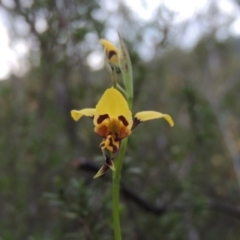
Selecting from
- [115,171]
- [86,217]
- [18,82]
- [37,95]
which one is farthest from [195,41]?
[115,171]

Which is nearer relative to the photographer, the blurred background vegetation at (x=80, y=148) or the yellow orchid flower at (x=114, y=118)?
the yellow orchid flower at (x=114, y=118)

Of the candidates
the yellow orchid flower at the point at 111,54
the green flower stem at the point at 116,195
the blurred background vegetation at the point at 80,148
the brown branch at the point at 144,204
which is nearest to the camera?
the green flower stem at the point at 116,195

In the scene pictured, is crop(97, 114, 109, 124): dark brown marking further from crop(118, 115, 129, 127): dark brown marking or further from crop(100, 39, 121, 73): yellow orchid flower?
crop(100, 39, 121, 73): yellow orchid flower

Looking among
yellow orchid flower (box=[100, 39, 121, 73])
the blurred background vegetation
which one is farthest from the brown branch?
yellow orchid flower (box=[100, 39, 121, 73])

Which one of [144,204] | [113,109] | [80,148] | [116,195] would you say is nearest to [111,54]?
[113,109]

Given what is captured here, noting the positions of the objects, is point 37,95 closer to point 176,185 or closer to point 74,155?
point 74,155

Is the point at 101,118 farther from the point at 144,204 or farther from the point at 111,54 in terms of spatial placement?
the point at 144,204

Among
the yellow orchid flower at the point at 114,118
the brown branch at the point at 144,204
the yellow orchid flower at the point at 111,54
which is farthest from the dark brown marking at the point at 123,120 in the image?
the brown branch at the point at 144,204

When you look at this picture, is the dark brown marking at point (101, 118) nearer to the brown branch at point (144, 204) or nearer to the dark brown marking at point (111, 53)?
the dark brown marking at point (111, 53)
